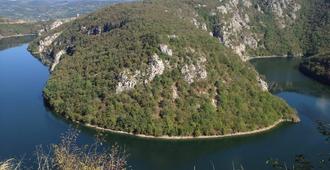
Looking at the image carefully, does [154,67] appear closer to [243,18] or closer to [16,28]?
[243,18]

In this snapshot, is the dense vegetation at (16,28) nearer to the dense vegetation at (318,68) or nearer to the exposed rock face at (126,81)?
Answer: the dense vegetation at (318,68)

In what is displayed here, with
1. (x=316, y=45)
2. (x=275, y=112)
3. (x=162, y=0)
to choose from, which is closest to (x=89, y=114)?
(x=275, y=112)

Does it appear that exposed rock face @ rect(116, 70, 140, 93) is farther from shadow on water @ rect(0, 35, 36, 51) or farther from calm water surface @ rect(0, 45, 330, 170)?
shadow on water @ rect(0, 35, 36, 51)

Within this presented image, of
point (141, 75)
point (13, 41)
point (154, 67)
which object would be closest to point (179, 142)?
point (141, 75)

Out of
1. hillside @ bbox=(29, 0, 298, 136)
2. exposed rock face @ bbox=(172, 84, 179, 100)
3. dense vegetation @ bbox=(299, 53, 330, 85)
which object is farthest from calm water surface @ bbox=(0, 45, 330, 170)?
exposed rock face @ bbox=(172, 84, 179, 100)

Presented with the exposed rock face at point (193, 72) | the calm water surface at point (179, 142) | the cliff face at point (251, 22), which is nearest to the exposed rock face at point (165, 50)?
the exposed rock face at point (193, 72)

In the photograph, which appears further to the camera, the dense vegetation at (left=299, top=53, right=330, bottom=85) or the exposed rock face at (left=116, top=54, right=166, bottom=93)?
the dense vegetation at (left=299, top=53, right=330, bottom=85)
